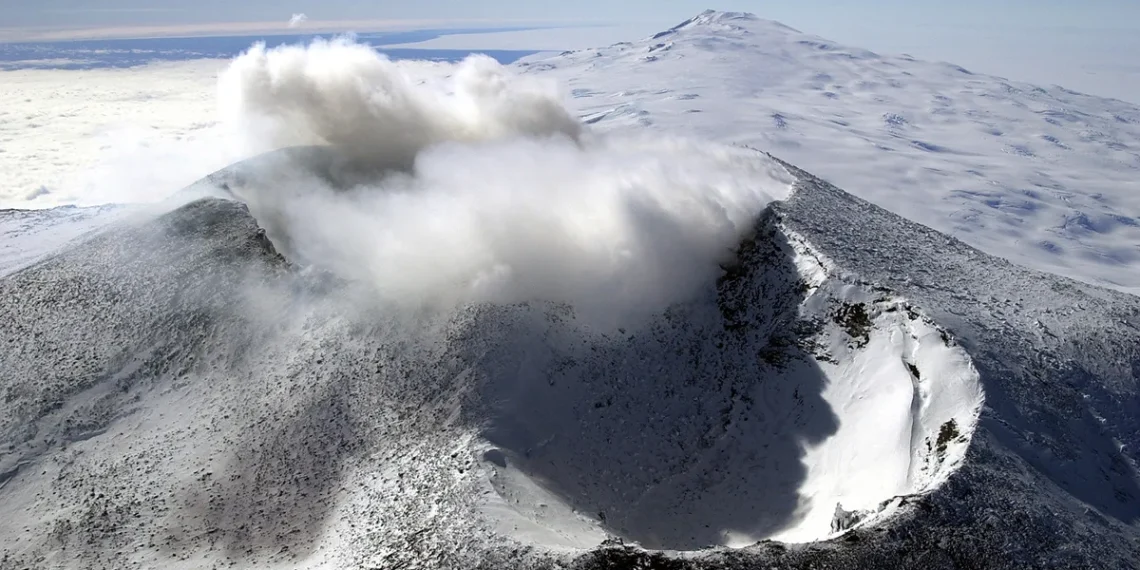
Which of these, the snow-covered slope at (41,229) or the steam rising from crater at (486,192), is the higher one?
the steam rising from crater at (486,192)

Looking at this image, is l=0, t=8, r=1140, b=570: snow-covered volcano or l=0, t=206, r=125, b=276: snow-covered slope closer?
l=0, t=8, r=1140, b=570: snow-covered volcano

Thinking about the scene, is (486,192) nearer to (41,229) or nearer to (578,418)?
(578,418)

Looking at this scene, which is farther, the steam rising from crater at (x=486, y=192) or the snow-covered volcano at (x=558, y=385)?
the steam rising from crater at (x=486, y=192)

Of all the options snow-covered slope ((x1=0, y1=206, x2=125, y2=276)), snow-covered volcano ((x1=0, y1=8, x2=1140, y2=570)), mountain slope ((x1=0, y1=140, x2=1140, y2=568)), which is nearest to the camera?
mountain slope ((x1=0, y1=140, x2=1140, y2=568))

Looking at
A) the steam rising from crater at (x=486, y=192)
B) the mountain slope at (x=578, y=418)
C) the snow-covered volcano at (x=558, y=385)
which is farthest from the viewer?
the steam rising from crater at (x=486, y=192)

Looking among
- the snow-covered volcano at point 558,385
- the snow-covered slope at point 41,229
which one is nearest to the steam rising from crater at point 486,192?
the snow-covered volcano at point 558,385

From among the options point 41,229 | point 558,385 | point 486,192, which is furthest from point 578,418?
point 41,229

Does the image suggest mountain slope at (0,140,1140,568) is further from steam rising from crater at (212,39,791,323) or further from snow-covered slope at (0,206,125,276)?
snow-covered slope at (0,206,125,276)

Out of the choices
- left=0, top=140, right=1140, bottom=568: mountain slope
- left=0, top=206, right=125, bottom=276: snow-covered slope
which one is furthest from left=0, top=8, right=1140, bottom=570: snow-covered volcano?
left=0, top=206, right=125, bottom=276: snow-covered slope

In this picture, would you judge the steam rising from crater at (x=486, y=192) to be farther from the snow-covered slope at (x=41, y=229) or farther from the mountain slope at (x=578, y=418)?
the snow-covered slope at (x=41, y=229)

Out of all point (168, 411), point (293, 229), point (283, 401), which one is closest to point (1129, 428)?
point (283, 401)
